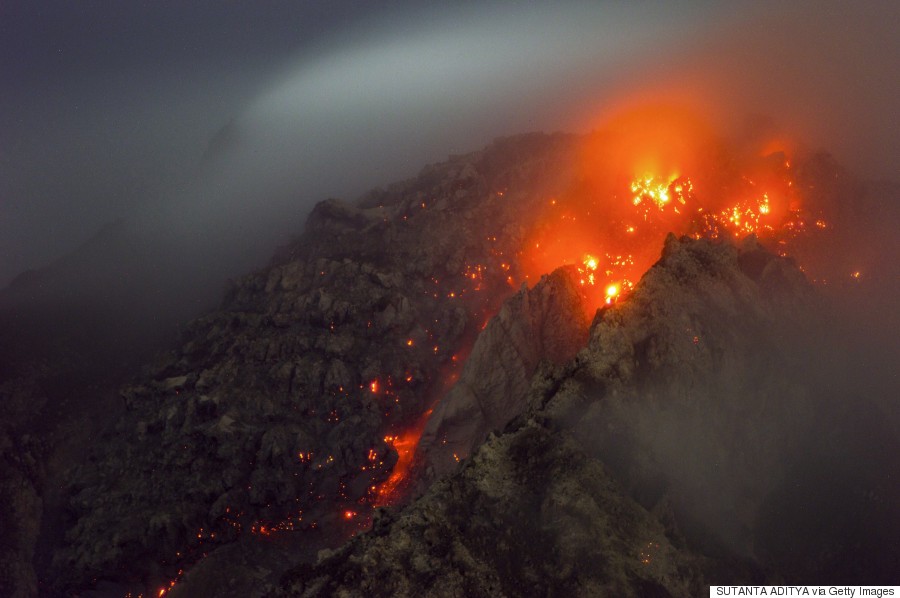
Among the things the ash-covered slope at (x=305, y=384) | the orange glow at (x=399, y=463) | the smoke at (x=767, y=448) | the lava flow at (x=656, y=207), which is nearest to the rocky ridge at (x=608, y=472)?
the smoke at (x=767, y=448)

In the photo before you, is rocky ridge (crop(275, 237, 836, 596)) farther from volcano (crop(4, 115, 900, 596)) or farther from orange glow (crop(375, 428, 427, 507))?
orange glow (crop(375, 428, 427, 507))

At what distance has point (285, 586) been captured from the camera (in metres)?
16.2

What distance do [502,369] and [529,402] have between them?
21107 millimetres

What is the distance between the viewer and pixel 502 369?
157 feet

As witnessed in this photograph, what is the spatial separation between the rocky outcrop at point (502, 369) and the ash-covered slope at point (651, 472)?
13057 millimetres

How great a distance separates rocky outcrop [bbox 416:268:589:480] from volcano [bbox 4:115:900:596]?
0.24 meters

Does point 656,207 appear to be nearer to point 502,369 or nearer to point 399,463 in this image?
point 502,369

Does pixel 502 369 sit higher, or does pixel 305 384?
pixel 305 384

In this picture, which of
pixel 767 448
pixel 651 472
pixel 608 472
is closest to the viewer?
pixel 608 472

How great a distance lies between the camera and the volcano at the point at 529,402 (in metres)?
19.9

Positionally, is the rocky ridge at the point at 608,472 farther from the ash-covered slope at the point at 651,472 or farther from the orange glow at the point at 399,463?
the orange glow at the point at 399,463

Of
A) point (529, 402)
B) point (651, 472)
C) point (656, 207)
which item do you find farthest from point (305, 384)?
point (656, 207)

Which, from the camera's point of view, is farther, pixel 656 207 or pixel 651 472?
pixel 656 207

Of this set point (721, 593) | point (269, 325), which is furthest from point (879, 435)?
point (269, 325)
